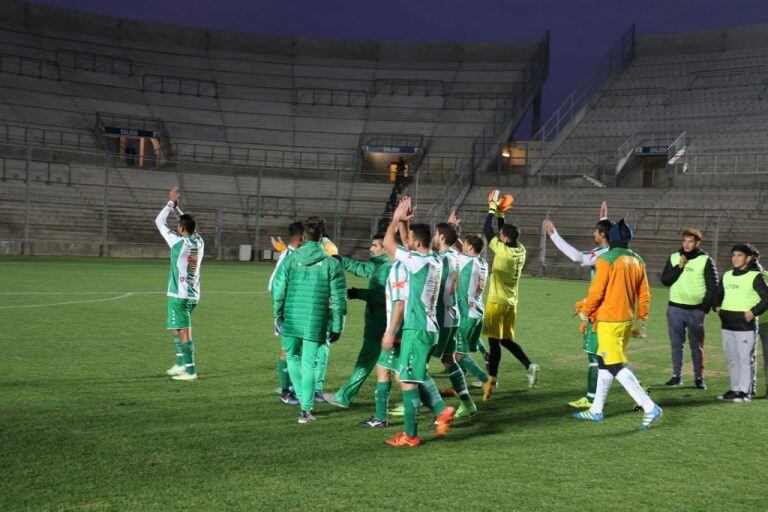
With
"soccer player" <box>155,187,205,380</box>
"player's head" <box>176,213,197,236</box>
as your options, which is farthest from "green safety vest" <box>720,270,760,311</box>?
"player's head" <box>176,213,197,236</box>

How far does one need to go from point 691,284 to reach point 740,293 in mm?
774

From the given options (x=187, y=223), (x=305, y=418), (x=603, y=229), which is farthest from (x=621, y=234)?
(x=187, y=223)

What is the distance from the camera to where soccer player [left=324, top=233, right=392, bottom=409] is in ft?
25.4

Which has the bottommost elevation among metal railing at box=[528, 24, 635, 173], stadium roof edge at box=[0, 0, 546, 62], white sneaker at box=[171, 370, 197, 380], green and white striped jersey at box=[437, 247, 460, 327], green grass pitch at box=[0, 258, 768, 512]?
green grass pitch at box=[0, 258, 768, 512]

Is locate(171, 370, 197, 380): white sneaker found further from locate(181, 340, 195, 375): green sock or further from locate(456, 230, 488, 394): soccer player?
locate(456, 230, 488, 394): soccer player

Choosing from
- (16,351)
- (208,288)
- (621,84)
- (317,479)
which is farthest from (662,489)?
(621,84)

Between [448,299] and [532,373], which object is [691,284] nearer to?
[532,373]

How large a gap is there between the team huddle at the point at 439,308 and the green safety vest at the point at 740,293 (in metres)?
0.01

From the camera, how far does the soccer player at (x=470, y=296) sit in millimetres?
9047

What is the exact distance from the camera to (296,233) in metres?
7.93

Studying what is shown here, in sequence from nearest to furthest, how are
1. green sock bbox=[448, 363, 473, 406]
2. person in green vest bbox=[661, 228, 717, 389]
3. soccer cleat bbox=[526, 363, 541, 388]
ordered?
green sock bbox=[448, 363, 473, 406] → soccer cleat bbox=[526, 363, 541, 388] → person in green vest bbox=[661, 228, 717, 389]

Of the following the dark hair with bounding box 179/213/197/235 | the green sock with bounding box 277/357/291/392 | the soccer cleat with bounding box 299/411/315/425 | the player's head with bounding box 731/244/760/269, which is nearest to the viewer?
the soccer cleat with bounding box 299/411/315/425

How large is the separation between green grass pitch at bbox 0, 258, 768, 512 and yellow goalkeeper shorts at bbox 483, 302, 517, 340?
28.4 inches

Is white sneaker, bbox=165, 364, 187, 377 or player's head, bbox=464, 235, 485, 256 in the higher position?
player's head, bbox=464, 235, 485, 256
